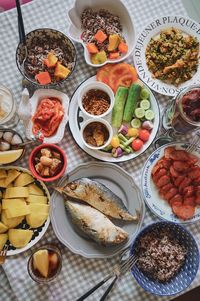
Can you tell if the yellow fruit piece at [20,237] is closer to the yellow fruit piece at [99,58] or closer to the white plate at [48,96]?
the white plate at [48,96]

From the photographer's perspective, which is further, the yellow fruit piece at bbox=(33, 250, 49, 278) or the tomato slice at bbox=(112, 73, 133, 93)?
the tomato slice at bbox=(112, 73, 133, 93)

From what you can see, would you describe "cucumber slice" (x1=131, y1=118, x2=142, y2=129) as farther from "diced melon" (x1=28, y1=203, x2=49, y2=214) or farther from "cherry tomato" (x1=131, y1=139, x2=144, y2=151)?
"diced melon" (x1=28, y1=203, x2=49, y2=214)

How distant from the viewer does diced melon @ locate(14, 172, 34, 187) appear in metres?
1.84

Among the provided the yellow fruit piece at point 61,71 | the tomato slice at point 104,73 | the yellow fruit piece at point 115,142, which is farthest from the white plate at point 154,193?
the yellow fruit piece at point 61,71

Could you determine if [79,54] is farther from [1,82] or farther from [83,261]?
[83,261]

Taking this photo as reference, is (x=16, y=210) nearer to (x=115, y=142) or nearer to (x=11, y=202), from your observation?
(x=11, y=202)

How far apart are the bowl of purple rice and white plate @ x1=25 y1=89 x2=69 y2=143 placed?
0.03 metres

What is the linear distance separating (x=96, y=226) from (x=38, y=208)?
23 centimetres

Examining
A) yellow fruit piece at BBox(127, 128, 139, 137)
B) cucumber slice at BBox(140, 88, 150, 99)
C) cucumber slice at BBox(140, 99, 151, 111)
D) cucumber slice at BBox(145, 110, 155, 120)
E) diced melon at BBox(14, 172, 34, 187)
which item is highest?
cucumber slice at BBox(140, 88, 150, 99)

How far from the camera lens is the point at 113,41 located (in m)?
1.88

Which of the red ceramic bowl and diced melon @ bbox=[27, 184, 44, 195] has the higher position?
the red ceramic bowl

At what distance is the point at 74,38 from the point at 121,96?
0.94 feet

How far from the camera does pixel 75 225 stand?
6.09 ft

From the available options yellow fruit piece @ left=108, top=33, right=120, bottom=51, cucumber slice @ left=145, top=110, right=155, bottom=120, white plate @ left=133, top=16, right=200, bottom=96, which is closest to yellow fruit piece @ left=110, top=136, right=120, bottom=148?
cucumber slice @ left=145, top=110, right=155, bottom=120
